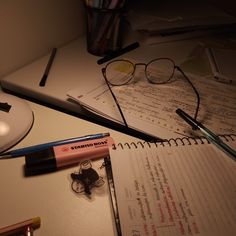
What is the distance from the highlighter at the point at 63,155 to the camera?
20.6 inches

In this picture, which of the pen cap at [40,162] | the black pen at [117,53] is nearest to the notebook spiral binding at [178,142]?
the pen cap at [40,162]

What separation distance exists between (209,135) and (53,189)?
314mm

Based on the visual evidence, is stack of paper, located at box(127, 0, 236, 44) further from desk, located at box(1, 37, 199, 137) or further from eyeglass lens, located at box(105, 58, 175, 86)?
eyeglass lens, located at box(105, 58, 175, 86)

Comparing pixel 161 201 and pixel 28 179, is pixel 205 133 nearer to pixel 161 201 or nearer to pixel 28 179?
pixel 161 201

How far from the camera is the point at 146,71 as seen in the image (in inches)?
32.2

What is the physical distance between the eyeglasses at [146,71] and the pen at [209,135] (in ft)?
0.32

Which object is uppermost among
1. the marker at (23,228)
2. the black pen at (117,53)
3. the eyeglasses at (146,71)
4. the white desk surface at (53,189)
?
the black pen at (117,53)

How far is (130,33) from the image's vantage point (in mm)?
1087

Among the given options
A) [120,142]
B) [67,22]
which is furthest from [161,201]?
[67,22]

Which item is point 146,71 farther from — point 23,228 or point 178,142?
point 23,228

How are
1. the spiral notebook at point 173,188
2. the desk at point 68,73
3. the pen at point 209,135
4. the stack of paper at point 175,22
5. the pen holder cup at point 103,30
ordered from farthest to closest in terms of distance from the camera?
the stack of paper at point 175,22, the pen holder cup at point 103,30, the desk at point 68,73, the pen at point 209,135, the spiral notebook at point 173,188

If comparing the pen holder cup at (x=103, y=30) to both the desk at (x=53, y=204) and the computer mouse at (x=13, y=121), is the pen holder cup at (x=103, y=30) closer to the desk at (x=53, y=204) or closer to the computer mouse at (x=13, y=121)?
the computer mouse at (x=13, y=121)

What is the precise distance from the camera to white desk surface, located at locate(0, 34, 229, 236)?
0.45 meters

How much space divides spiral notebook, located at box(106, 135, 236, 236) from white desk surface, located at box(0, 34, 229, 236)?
40 mm
